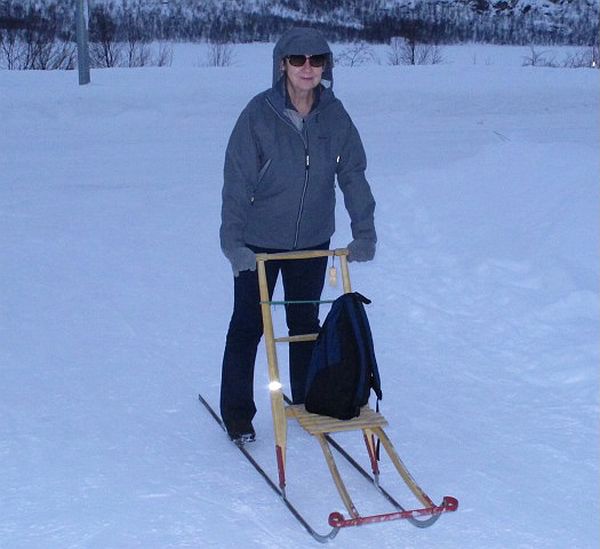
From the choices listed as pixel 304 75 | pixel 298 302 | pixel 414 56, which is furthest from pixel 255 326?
pixel 414 56

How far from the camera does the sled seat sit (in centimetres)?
Answer: 356

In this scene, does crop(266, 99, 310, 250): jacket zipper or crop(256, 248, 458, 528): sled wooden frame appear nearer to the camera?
crop(256, 248, 458, 528): sled wooden frame

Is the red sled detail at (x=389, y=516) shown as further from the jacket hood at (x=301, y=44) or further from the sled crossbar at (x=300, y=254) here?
the jacket hood at (x=301, y=44)

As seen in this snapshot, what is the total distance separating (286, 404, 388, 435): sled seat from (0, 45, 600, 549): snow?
33 cm

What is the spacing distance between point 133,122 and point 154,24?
64.0 ft

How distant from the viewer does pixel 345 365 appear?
11.8ft

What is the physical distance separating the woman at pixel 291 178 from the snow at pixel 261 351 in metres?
0.60

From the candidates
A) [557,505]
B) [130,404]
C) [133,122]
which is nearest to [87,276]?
[130,404]

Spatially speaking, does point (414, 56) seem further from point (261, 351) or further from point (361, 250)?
point (361, 250)

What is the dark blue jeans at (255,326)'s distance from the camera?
414cm

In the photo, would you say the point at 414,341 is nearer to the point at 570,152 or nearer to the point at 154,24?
the point at 570,152

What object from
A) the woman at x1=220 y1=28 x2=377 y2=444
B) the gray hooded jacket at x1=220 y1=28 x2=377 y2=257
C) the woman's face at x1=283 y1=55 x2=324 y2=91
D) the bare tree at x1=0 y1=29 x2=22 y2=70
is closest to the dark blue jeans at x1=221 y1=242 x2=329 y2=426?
the woman at x1=220 y1=28 x2=377 y2=444

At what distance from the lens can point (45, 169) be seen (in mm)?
10273

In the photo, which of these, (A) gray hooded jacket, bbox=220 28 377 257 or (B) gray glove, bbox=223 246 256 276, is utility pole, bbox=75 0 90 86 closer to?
(A) gray hooded jacket, bbox=220 28 377 257
